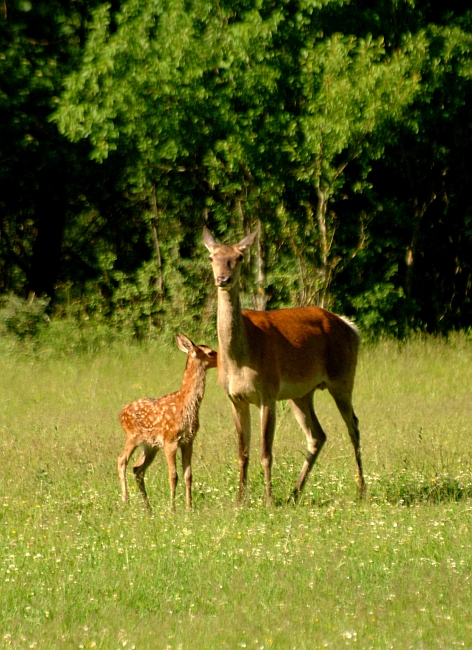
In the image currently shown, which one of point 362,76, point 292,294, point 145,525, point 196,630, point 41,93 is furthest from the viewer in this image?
point 41,93

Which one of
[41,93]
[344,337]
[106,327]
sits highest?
[41,93]

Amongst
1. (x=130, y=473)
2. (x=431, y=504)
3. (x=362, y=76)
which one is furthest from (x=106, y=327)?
(x=431, y=504)

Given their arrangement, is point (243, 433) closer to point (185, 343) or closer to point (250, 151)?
point (185, 343)

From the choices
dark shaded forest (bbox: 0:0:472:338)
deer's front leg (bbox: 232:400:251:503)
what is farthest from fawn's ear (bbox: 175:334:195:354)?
dark shaded forest (bbox: 0:0:472:338)

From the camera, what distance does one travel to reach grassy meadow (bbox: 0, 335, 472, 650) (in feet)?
18.2

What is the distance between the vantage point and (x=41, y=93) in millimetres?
20719

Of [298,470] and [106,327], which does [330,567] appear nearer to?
[298,470]

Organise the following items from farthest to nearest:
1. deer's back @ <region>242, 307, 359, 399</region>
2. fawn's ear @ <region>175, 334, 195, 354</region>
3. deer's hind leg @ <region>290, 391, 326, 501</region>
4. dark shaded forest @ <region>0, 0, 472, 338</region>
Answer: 1. dark shaded forest @ <region>0, 0, 472, 338</region>
2. deer's hind leg @ <region>290, 391, 326, 501</region>
3. deer's back @ <region>242, 307, 359, 399</region>
4. fawn's ear @ <region>175, 334, 195, 354</region>

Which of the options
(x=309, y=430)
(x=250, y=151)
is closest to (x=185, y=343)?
(x=309, y=430)

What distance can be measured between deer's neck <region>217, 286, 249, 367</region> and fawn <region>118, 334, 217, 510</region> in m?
0.14

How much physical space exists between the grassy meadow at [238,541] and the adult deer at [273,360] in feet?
1.39

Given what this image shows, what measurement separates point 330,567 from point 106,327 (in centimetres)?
1290

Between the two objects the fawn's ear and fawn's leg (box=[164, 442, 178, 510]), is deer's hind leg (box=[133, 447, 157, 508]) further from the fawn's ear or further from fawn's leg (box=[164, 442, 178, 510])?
the fawn's ear

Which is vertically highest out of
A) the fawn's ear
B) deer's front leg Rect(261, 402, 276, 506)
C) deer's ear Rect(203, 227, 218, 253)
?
deer's ear Rect(203, 227, 218, 253)
